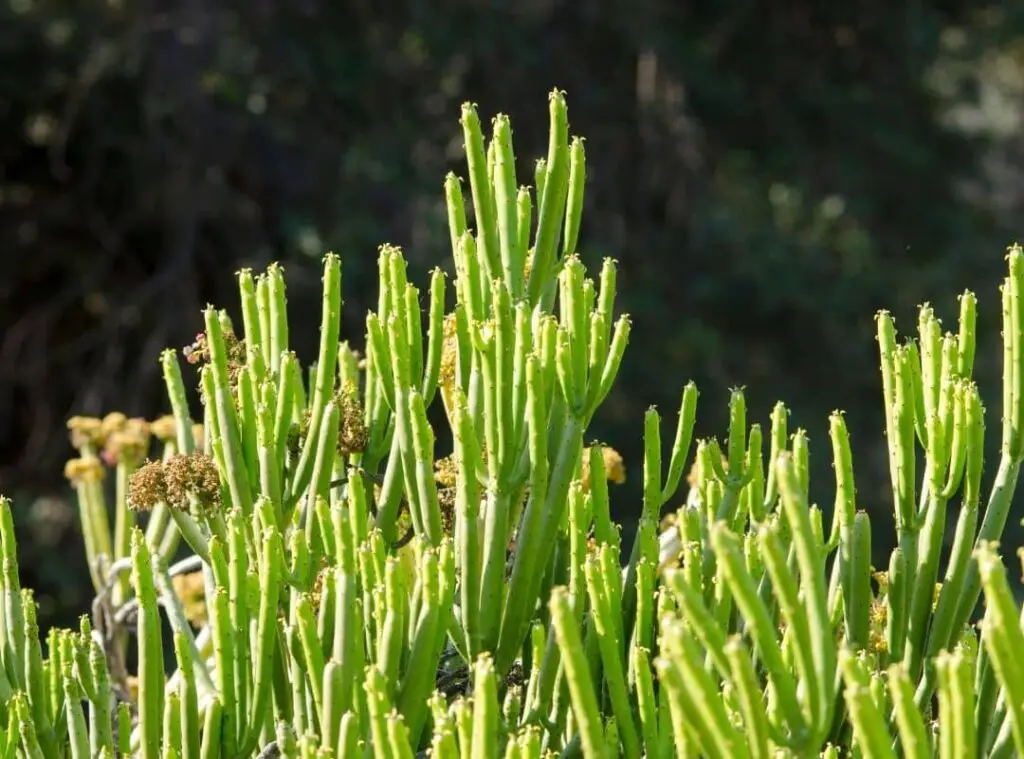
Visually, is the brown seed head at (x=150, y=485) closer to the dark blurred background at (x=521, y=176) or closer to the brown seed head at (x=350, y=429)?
the brown seed head at (x=350, y=429)

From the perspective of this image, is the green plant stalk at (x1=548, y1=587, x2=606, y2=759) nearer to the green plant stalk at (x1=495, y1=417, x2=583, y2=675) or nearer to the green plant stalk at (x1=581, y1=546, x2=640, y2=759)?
the green plant stalk at (x1=581, y1=546, x2=640, y2=759)

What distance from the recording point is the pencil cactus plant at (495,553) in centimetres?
86

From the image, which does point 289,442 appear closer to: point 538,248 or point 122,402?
point 538,248

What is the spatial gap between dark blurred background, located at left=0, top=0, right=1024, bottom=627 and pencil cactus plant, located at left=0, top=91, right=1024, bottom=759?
3.38 meters

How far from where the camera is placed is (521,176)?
5.09 metres

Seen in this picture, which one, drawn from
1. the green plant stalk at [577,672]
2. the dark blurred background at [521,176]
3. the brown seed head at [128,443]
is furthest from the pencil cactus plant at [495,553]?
the dark blurred background at [521,176]

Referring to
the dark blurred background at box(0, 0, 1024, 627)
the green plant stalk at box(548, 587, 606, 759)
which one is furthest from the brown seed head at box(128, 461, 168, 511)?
the dark blurred background at box(0, 0, 1024, 627)

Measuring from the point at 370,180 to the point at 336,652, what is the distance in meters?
4.01

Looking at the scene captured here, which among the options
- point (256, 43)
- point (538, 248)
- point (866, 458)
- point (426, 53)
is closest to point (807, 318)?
point (866, 458)

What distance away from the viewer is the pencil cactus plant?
86cm

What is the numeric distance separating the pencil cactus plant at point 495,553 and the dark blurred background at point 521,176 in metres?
3.38

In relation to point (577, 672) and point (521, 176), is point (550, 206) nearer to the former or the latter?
point (577, 672)

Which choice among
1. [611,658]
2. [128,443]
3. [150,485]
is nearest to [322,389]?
[150,485]

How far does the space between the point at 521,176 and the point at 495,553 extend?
4.20 meters
